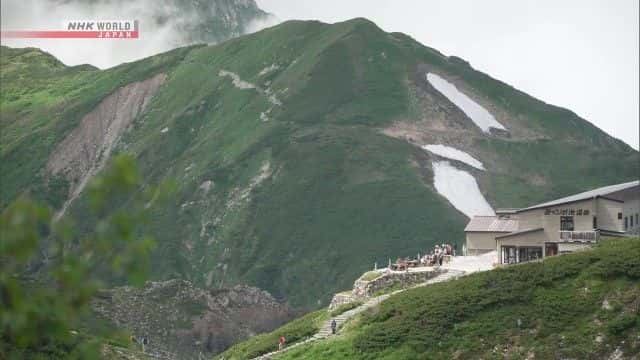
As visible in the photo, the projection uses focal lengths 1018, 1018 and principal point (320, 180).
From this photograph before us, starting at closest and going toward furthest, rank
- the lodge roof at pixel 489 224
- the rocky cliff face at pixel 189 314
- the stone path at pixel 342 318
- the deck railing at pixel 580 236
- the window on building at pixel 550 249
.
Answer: the stone path at pixel 342 318 → the deck railing at pixel 580 236 → the window on building at pixel 550 249 → the lodge roof at pixel 489 224 → the rocky cliff face at pixel 189 314

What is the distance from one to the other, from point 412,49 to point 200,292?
99929 mm

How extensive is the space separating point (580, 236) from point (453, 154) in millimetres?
90763

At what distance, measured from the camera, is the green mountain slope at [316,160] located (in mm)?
135125

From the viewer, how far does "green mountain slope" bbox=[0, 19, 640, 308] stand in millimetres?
135125

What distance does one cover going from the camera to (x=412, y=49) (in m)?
198

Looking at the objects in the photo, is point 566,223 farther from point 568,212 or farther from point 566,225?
point 568,212

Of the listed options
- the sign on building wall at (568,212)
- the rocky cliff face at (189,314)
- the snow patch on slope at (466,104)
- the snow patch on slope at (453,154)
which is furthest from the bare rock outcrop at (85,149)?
the sign on building wall at (568,212)

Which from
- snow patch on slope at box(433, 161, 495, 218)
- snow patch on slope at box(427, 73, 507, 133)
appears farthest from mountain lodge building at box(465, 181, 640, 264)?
snow patch on slope at box(427, 73, 507, 133)

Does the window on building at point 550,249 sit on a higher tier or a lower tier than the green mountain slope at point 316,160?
lower

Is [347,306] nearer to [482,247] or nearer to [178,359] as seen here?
[482,247]

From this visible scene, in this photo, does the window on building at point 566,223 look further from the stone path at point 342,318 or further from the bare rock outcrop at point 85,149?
the bare rock outcrop at point 85,149

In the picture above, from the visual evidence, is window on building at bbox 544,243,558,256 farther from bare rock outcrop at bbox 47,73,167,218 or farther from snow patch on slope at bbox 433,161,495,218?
bare rock outcrop at bbox 47,73,167,218

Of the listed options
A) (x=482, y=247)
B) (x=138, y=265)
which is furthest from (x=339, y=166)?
(x=138, y=265)

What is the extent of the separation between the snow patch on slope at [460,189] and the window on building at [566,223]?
68.7 metres
